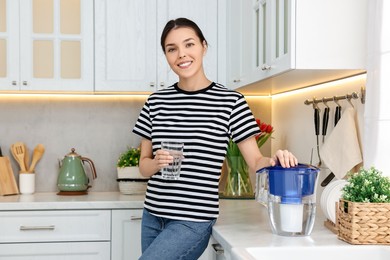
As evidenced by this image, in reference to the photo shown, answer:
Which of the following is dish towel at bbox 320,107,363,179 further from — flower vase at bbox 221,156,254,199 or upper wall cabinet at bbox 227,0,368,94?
flower vase at bbox 221,156,254,199

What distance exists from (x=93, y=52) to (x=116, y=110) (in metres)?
0.50

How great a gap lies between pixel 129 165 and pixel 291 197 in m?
1.70

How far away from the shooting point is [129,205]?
3307mm

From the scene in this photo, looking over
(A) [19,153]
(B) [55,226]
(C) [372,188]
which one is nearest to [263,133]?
(B) [55,226]

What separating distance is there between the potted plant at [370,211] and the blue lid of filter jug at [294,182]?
0.15m

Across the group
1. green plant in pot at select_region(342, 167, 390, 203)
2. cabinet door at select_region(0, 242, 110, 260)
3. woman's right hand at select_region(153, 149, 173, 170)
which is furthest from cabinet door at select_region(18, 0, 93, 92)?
green plant in pot at select_region(342, 167, 390, 203)

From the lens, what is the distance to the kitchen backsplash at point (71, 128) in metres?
3.80

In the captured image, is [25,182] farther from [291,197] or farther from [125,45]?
[291,197]

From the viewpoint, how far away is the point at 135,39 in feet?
11.6

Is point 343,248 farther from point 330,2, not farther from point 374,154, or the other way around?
point 330,2

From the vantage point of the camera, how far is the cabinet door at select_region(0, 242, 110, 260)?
10.6 feet

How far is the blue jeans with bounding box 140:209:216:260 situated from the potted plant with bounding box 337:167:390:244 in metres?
0.57

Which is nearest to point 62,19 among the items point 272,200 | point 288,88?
point 288,88

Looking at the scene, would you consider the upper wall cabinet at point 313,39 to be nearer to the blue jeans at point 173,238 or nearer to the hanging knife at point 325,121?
the hanging knife at point 325,121
